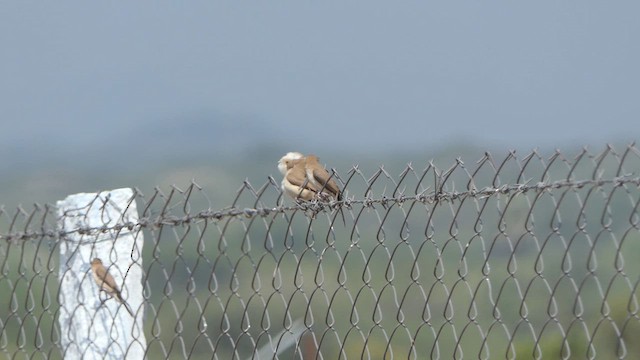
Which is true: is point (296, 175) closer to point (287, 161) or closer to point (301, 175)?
point (301, 175)

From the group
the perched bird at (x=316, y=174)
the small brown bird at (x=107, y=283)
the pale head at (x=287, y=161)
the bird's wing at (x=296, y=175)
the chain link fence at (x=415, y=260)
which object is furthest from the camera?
the pale head at (x=287, y=161)

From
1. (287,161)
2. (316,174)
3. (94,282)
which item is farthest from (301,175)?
(94,282)

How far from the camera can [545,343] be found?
11.7ft

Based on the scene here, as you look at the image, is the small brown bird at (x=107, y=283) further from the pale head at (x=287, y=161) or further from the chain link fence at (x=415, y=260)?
the pale head at (x=287, y=161)

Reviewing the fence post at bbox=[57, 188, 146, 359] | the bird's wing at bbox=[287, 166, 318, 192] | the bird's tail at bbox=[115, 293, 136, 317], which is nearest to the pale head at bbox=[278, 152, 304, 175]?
the bird's wing at bbox=[287, 166, 318, 192]

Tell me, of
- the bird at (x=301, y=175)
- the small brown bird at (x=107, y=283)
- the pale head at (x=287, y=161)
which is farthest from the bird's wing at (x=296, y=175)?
the small brown bird at (x=107, y=283)

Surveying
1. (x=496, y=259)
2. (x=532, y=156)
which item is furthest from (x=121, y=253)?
(x=532, y=156)

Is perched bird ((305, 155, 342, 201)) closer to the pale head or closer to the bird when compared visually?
the bird

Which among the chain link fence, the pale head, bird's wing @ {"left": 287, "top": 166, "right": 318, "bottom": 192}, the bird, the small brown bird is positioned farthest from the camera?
the pale head

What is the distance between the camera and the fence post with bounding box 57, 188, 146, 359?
13.8ft

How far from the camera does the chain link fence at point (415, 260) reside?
2.95 meters

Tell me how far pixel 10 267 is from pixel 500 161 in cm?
231

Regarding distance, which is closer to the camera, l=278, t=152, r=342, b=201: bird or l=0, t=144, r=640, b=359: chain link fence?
l=0, t=144, r=640, b=359: chain link fence

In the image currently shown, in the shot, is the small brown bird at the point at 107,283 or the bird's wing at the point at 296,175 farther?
the bird's wing at the point at 296,175
